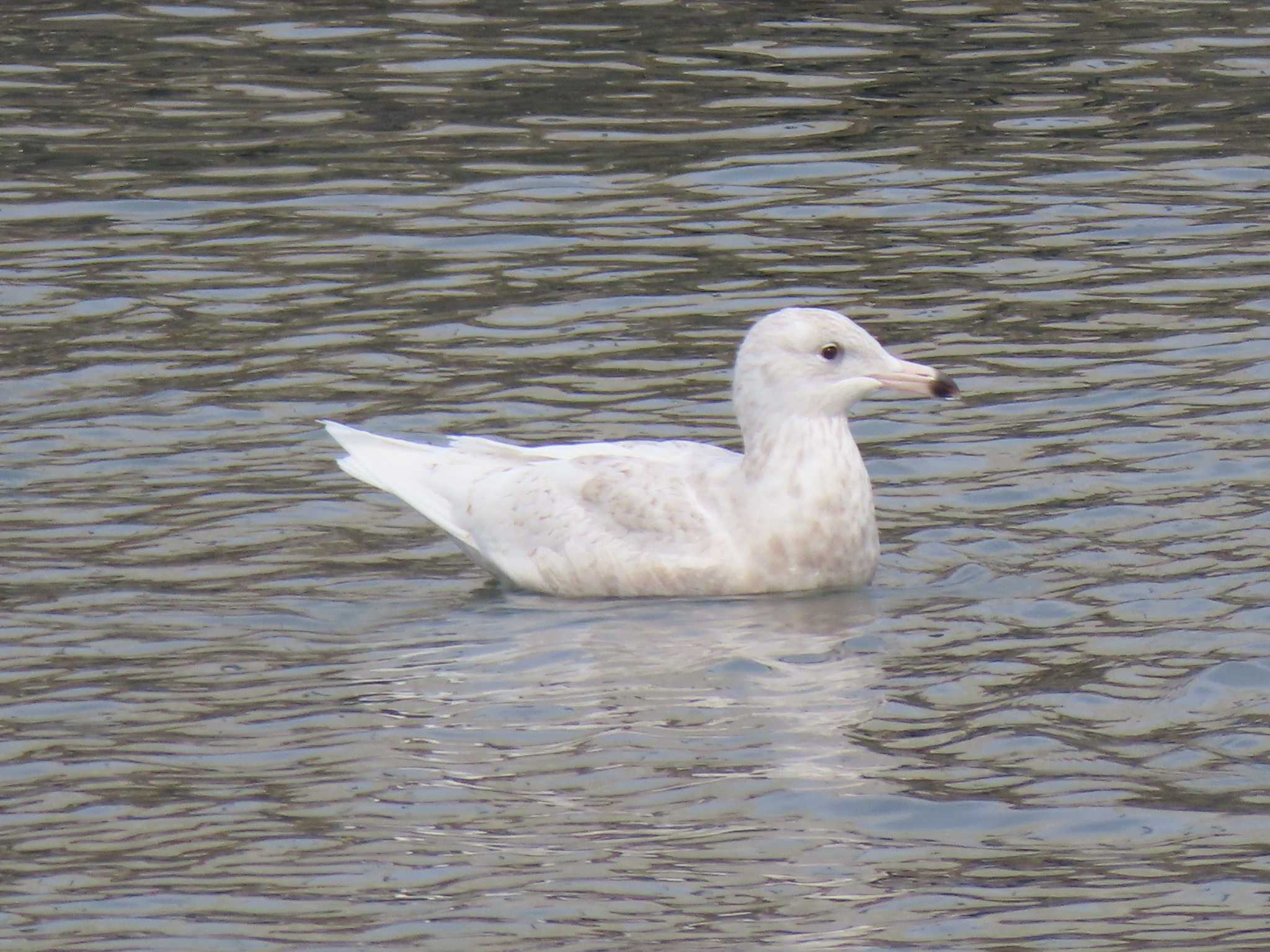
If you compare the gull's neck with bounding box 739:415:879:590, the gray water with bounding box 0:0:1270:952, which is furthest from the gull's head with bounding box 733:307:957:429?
the gray water with bounding box 0:0:1270:952

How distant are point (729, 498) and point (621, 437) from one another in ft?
5.63

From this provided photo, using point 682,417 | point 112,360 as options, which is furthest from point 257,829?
point 112,360

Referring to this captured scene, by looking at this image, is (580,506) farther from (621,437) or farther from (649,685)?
(649,685)

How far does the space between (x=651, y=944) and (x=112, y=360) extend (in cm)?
694

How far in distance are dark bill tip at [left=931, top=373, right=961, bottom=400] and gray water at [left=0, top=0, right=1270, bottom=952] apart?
656mm

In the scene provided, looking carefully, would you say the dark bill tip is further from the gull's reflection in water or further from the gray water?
the gull's reflection in water

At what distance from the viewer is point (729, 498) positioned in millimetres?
10328

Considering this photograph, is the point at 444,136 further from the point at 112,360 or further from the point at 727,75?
the point at 112,360

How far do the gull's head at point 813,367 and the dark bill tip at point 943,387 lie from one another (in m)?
0.12

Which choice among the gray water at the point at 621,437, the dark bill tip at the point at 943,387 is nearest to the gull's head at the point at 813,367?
the dark bill tip at the point at 943,387

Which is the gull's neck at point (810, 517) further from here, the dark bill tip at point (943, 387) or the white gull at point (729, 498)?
the dark bill tip at point (943, 387)

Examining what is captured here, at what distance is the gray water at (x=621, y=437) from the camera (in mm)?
7410

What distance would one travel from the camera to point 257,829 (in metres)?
7.69

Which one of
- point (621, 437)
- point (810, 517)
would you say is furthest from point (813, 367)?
point (621, 437)
